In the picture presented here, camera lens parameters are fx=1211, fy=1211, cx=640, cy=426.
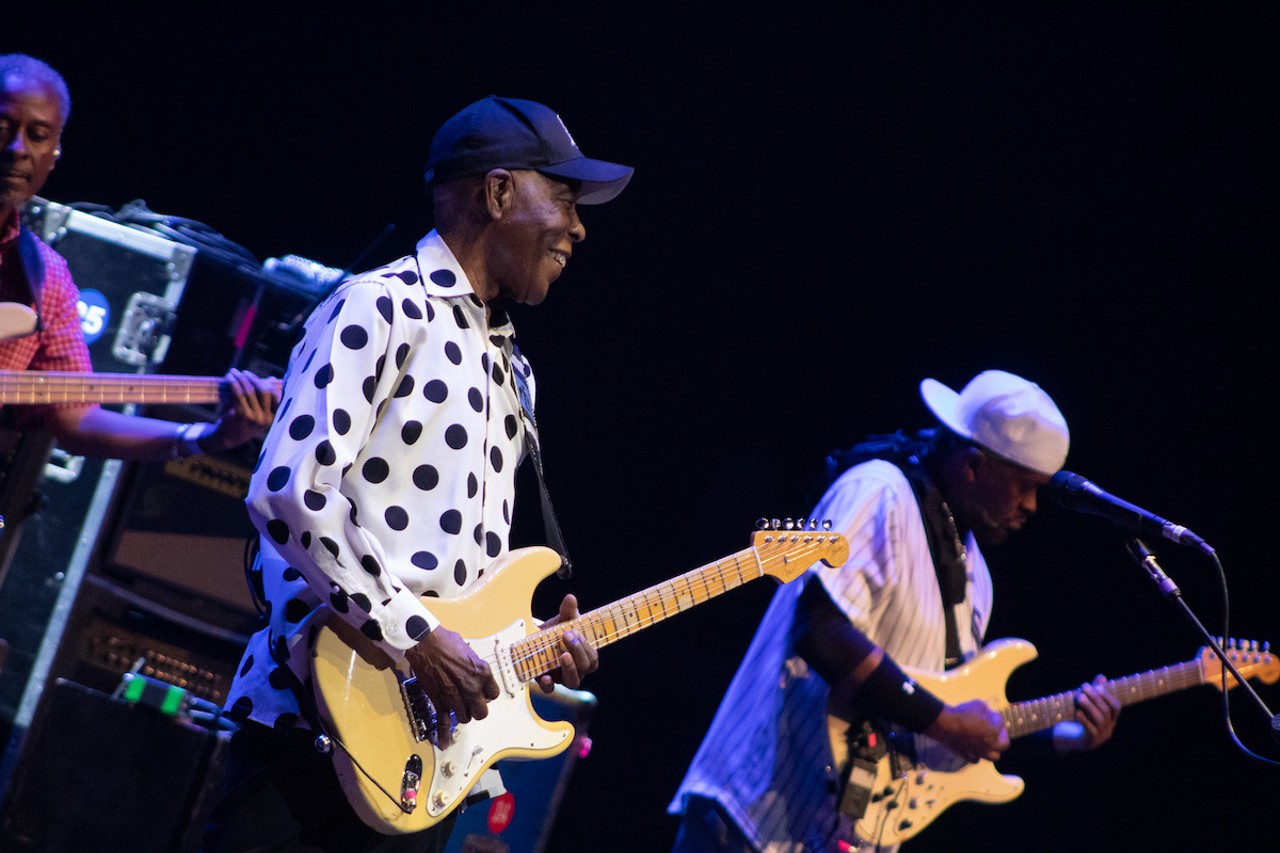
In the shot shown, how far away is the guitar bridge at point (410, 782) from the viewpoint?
2.42m

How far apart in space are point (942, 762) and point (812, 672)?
0.62m

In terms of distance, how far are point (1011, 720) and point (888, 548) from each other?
1042mm

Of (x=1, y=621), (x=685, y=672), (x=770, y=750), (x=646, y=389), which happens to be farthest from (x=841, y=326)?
(x=1, y=621)

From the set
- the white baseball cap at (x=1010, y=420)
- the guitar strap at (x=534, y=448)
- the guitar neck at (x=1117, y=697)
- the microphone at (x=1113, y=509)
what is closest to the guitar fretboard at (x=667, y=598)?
the guitar strap at (x=534, y=448)

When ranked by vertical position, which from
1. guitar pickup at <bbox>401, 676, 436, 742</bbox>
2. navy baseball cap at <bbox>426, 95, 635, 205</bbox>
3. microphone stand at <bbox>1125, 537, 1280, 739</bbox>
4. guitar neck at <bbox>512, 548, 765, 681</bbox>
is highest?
navy baseball cap at <bbox>426, 95, 635, 205</bbox>

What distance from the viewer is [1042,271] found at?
20.4ft

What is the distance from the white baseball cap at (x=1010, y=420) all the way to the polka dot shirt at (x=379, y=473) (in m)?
2.32

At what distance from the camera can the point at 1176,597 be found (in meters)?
3.35

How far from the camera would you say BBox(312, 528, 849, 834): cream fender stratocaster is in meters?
2.38

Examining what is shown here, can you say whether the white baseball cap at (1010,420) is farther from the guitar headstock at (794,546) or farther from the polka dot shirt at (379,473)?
the polka dot shirt at (379,473)

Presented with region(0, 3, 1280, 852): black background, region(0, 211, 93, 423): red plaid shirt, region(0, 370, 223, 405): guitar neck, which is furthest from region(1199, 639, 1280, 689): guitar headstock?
region(0, 211, 93, 423): red plaid shirt

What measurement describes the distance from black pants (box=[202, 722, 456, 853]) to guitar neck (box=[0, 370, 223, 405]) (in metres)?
1.49

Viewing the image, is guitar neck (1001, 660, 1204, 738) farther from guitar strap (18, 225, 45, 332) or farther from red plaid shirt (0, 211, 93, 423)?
guitar strap (18, 225, 45, 332)

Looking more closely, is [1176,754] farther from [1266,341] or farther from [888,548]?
[888,548]
